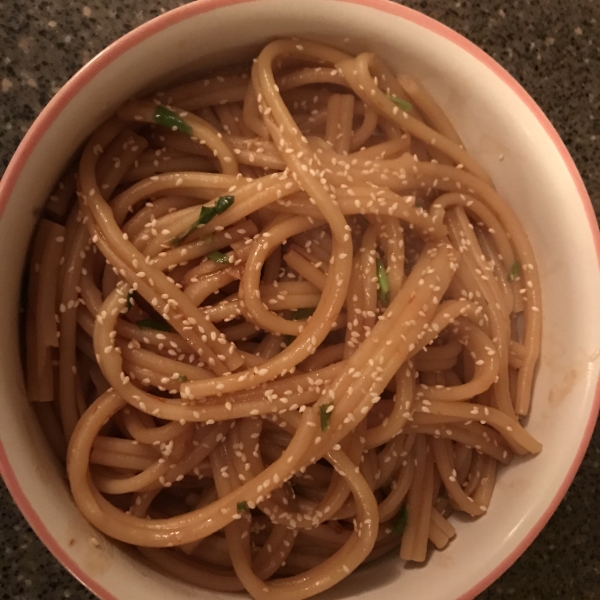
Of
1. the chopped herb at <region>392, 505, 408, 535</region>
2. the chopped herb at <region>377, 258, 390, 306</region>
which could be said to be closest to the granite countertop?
the chopped herb at <region>392, 505, 408, 535</region>

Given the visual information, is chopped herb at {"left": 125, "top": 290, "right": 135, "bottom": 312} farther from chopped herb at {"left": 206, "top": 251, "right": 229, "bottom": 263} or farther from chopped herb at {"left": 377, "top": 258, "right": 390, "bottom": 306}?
chopped herb at {"left": 377, "top": 258, "right": 390, "bottom": 306}

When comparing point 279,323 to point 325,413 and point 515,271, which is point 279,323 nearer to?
point 325,413

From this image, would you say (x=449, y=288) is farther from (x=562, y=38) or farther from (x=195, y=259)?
(x=562, y=38)

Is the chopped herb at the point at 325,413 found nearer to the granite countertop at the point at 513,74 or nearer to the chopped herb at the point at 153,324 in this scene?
the chopped herb at the point at 153,324

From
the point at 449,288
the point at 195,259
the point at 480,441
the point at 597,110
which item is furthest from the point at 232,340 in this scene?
the point at 597,110

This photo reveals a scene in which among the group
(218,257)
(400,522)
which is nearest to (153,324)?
(218,257)
